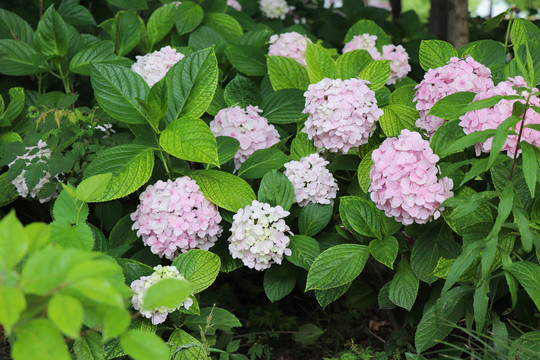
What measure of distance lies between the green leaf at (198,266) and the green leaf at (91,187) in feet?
1.29

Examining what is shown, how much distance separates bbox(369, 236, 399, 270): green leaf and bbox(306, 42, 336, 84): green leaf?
64 centimetres

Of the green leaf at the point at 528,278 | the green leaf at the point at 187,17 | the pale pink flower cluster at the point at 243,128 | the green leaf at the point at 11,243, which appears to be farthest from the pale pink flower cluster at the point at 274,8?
the green leaf at the point at 11,243

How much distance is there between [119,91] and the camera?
176 cm

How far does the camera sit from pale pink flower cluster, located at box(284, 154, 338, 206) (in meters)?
1.76

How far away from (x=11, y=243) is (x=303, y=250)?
1.02 m

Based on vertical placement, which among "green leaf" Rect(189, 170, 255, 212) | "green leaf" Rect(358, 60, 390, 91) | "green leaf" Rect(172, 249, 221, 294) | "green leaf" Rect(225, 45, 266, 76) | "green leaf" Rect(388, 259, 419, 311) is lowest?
"green leaf" Rect(172, 249, 221, 294)

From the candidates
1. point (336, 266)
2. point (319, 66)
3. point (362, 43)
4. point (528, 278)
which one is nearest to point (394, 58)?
point (362, 43)

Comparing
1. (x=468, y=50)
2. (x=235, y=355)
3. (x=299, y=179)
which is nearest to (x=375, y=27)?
(x=468, y=50)

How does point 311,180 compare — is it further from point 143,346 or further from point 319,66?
point 143,346

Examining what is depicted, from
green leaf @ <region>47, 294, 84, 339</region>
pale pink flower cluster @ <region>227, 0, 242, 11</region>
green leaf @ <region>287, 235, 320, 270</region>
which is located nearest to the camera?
green leaf @ <region>47, 294, 84, 339</region>

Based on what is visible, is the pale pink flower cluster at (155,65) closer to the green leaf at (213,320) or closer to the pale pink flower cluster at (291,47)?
the pale pink flower cluster at (291,47)

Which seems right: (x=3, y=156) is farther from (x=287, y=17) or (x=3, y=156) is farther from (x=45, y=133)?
(x=287, y=17)

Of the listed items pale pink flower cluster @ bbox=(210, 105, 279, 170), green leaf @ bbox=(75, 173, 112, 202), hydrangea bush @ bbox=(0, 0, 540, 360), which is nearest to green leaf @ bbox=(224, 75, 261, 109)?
hydrangea bush @ bbox=(0, 0, 540, 360)

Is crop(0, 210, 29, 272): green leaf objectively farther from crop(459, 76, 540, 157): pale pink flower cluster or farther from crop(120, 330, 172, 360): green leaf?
crop(459, 76, 540, 157): pale pink flower cluster
